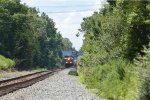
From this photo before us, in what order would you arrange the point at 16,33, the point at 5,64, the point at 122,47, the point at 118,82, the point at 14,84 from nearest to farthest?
the point at 118,82 < the point at 122,47 < the point at 14,84 < the point at 5,64 < the point at 16,33

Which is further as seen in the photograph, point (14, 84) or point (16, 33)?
point (16, 33)

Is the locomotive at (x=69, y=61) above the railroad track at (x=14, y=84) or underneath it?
above

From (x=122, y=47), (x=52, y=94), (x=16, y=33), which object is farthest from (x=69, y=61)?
(x=52, y=94)

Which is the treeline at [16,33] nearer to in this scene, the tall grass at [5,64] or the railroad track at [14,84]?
the tall grass at [5,64]

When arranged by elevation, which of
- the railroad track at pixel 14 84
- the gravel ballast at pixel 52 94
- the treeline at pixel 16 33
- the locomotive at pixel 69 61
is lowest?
the gravel ballast at pixel 52 94

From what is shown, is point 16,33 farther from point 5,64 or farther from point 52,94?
point 52,94

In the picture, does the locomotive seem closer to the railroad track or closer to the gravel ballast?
the railroad track

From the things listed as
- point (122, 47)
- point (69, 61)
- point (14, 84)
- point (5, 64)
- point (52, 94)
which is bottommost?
point (52, 94)

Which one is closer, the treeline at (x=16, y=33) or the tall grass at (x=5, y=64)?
the tall grass at (x=5, y=64)

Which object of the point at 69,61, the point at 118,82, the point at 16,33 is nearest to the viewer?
the point at 118,82

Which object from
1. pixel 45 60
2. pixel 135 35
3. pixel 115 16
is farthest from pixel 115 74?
pixel 45 60

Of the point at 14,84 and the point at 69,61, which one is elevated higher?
the point at 69,61

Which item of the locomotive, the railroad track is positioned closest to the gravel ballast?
the railroad track

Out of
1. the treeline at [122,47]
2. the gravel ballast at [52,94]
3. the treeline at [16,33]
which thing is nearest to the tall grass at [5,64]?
the treeline at [16,33]
